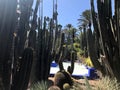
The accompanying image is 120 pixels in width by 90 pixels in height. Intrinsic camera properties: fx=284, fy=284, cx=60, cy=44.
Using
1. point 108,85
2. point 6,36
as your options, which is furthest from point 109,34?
point 6,36

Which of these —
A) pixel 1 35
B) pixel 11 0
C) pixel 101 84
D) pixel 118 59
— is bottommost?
pixel 101 84

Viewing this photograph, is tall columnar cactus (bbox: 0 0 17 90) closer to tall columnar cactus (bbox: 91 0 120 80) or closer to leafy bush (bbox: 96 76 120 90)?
leafy bush (bbox: 96 76 120 90)

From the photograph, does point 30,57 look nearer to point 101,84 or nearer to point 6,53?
point 6,53

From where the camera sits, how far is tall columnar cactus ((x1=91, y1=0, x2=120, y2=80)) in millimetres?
8164

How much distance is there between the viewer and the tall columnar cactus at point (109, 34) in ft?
26.8

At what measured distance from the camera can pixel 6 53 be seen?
6.98 m

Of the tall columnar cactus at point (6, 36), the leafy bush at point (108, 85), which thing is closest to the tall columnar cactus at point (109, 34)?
the leafy bush at point (108, 85)

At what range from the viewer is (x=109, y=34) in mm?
8391

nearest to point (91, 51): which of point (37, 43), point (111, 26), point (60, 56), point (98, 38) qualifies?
point (98, 38)

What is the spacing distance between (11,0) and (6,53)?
1.30 meters

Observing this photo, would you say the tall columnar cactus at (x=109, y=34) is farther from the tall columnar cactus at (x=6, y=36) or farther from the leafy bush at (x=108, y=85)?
the tall columnar cactus at (x=6, y=36)

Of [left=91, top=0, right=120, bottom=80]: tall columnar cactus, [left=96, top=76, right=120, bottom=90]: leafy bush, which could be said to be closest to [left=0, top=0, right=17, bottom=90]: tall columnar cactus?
[left=96, top=76, right=120, bottom=90]: leafy bush

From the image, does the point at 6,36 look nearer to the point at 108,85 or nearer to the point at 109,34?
the point at 108,85

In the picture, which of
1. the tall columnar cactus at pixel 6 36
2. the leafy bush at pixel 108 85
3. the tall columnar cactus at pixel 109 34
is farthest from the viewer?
the tall columnar cactus at pixel 109 34
